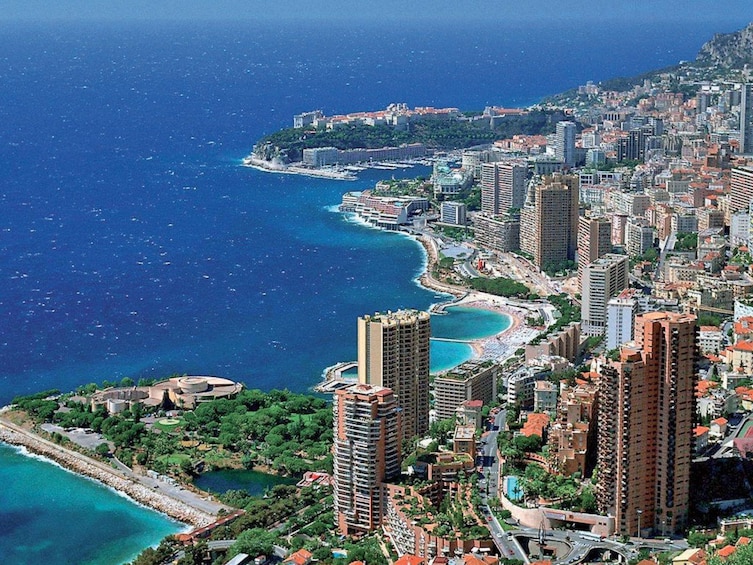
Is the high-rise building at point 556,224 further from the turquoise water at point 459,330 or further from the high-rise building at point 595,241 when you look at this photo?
the turquoise water at point 459,330

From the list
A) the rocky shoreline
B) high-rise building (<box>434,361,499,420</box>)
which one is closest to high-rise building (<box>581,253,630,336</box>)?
high-rise building (<box>434,361,499,420</box>)

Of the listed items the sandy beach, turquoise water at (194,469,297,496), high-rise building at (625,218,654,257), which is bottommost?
turquoise water at (194,469,297,496)

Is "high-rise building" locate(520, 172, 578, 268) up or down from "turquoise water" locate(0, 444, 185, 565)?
up

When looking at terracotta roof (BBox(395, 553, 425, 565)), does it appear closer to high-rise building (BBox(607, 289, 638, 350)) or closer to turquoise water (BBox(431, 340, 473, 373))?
turquoise water (BBox(431, 340, 473, 373))

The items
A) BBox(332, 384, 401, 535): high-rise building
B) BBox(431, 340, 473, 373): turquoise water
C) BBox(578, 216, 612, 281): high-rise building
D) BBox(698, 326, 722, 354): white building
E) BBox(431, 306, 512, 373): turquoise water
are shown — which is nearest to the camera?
BBox(332, 384, 401, 535): high-rise building

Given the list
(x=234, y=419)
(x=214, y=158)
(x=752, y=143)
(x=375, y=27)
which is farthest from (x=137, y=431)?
(x=375, y=27)

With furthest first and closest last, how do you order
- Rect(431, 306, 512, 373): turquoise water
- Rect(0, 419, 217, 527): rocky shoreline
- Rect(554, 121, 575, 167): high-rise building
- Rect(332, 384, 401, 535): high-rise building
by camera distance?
1. Rect(554, 121, 575, 167): high-rise building
2. Rect(431, 306, 512, 373): turquoise water
3. Rect(0, 419, 217, 527): rocky shoreline
4. Rect(332, 384, 401, 535): high-rise building

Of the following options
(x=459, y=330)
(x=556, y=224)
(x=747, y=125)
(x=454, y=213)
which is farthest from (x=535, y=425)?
(x=747, y=125)

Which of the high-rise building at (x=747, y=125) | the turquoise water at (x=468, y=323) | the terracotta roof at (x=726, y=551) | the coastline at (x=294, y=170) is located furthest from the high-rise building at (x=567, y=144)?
the terracotta roof at (x=726, y=551)
